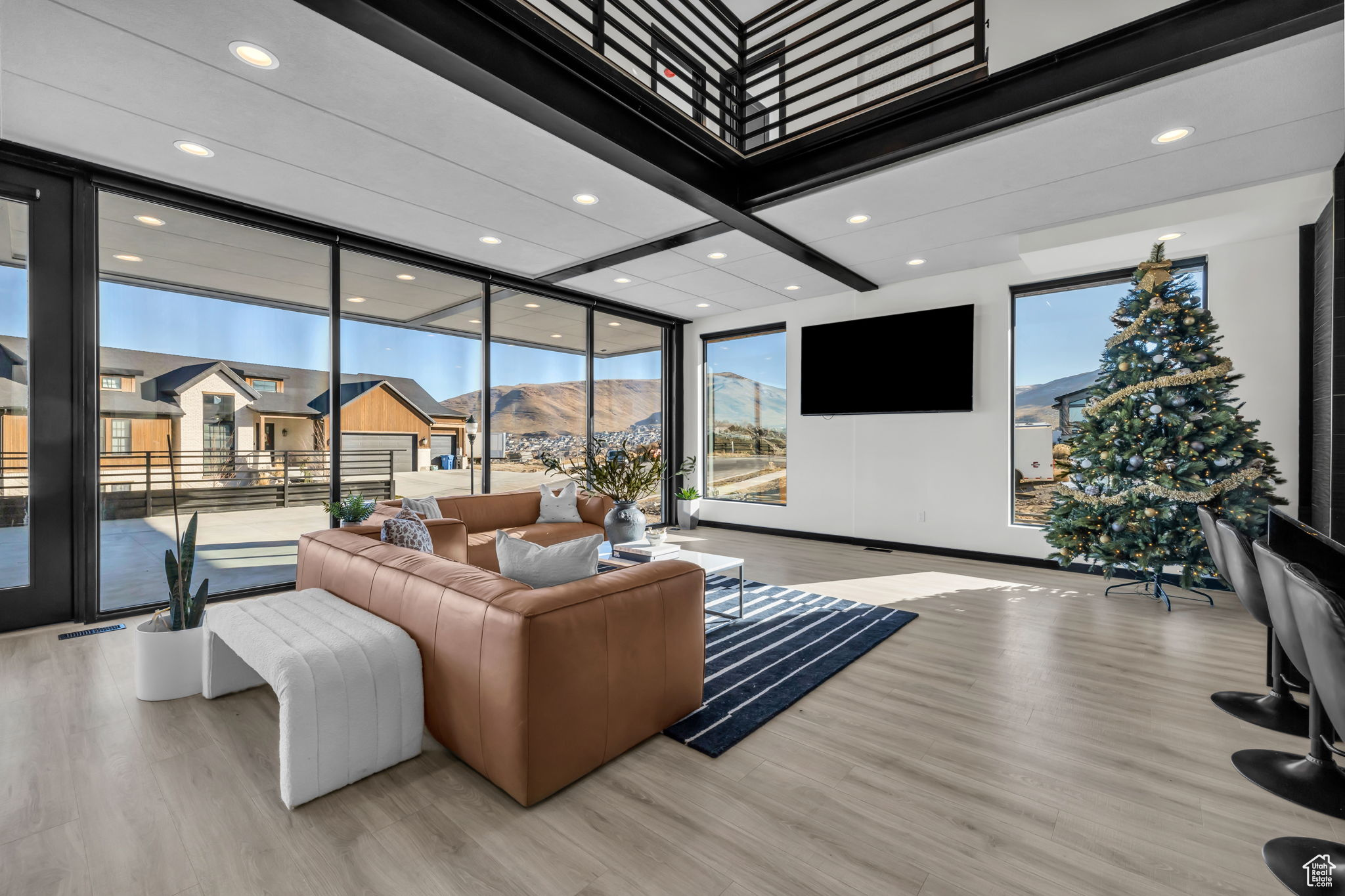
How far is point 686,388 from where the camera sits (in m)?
8.03

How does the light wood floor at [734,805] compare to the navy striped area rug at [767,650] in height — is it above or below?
below

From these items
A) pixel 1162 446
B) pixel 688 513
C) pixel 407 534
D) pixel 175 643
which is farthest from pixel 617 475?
pixel 1162 446

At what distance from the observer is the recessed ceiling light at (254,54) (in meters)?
2.41

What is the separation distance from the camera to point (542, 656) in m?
1.86

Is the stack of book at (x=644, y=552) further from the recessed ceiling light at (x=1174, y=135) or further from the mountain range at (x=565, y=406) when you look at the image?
the recessed ceiling light at (x=1174, y=135)

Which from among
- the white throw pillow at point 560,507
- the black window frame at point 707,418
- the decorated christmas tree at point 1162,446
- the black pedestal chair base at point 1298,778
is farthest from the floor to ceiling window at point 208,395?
the decorated christmas tree at point 1162,446

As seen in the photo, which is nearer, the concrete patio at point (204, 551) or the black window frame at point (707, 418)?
the concrete patio at point (204, 551)

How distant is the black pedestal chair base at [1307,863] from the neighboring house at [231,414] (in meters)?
5.50

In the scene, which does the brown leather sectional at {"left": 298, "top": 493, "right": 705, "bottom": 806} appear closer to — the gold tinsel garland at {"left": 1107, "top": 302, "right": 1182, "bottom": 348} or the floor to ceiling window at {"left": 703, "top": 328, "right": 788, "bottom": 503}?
the gold tinsel garland at {"left": 1107, "top": 302, "right": 1182, "bottom": 348}

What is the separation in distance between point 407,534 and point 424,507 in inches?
45.6

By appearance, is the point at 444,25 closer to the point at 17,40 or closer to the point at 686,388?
the point at 17,40

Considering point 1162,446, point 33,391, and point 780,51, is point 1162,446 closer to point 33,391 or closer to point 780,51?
point 780,51

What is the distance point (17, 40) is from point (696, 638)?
369 centimetres

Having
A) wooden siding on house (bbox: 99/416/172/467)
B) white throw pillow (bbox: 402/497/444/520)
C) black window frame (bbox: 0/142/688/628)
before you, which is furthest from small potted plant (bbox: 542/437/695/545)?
black window frame (bbox: 0/142/688/628)
